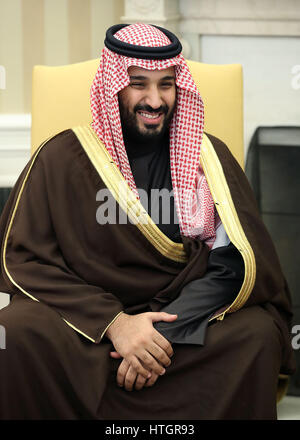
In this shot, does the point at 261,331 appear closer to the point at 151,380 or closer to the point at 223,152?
the point at 151,380

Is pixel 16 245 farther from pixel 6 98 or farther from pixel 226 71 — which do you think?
pixel 6 98

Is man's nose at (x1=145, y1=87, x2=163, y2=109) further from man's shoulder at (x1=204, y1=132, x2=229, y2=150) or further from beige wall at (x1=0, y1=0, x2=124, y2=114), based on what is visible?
beige wall at (x1=0, y1=0, x2=124, y2=114)

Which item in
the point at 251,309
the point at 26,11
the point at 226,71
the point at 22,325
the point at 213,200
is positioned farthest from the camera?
the point at 26,11

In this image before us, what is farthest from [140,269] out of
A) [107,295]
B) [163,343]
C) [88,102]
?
[88,102]

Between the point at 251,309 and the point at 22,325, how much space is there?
660mm

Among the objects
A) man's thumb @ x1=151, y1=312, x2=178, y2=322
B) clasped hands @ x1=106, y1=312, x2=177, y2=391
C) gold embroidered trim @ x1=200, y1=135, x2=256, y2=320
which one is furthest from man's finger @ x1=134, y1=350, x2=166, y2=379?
gold embroidered trim @ x1=200, y1=135, x2=256, y2=320

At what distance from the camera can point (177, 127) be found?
92.3 inches

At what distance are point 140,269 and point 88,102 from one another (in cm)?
71

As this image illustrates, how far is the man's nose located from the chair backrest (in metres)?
0.41

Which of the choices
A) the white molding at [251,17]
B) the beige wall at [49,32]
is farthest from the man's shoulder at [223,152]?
the beige wall at [49,32]

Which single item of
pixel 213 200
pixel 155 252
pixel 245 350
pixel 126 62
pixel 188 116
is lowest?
pixel 245 350

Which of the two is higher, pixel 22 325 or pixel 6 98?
pixel 6 98

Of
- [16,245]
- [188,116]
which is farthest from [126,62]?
[16,245]

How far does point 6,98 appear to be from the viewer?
3307mm
